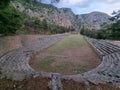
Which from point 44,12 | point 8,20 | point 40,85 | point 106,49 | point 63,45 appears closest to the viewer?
point 40,85

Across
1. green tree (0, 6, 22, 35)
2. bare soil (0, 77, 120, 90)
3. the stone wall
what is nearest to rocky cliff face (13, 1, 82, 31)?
green tree (0, 6, 22, 35)

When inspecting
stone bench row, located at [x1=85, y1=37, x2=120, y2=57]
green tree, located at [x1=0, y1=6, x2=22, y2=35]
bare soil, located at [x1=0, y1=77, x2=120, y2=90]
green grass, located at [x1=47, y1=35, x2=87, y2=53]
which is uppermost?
green tree, located at [x1=0, y1=6, x2=22, y2=35]

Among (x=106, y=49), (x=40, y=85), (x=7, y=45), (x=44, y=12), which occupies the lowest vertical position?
(x=106, y=49)

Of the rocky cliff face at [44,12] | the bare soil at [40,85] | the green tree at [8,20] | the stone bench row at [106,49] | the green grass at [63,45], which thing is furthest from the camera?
the green grass at [63,45]

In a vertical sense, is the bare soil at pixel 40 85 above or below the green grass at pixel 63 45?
above

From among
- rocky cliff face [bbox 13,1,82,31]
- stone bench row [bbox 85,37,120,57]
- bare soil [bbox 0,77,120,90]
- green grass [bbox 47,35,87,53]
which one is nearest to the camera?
bare soil [bbox 0,77,120,90]

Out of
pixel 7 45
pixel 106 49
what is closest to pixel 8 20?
pixel 7 45

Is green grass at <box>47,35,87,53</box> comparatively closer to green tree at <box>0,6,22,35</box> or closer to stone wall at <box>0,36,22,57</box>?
stone wall at <box>0,36,22,57</box>

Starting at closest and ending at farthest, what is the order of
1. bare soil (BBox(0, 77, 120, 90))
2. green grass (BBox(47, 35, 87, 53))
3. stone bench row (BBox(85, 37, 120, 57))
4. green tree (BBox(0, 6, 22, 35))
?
1. bare soil (BBox(0, 77, 120, 90))
2. green tree (BBox(0, 6, 22, 35))
3. stone bench row (BBox(85, 37, 120, 57))
4. green grass (BBox(47, 35, 87, 53))

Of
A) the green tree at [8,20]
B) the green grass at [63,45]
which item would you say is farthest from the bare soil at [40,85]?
the green grass at [63,45]

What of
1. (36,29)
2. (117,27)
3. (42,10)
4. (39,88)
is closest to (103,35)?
(117,27)

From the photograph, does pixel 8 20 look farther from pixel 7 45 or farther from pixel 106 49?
pixel 106 49

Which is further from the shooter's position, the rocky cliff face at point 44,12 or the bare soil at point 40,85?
the rocky cliff face at point 44,12

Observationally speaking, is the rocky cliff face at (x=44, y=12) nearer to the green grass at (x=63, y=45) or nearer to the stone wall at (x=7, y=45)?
the stone wall at (x=7, y=45)
